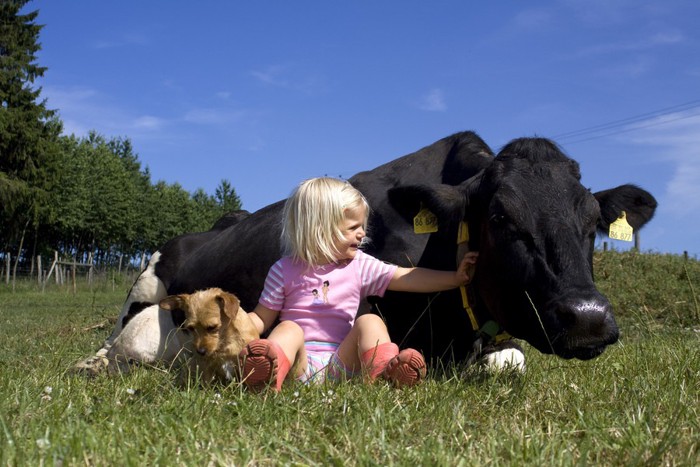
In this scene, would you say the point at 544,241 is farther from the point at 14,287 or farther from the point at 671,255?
the point at 14,287

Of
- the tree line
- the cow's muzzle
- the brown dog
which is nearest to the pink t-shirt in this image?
the brown dog

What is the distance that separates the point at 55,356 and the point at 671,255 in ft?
57.1

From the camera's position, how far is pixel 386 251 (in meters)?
5.32

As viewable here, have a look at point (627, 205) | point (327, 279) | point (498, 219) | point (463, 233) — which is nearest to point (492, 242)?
point (498, 219)

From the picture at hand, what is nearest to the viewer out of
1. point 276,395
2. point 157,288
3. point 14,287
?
point 276,395

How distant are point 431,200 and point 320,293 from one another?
1018 mm

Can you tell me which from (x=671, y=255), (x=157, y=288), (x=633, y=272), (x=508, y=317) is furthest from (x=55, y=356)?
(x=671, y=255)

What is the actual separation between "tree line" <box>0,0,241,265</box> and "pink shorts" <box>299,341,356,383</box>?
3349 centimetres

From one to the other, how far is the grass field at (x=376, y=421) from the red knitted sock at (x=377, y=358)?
0.17m

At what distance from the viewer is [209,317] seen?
150 inches

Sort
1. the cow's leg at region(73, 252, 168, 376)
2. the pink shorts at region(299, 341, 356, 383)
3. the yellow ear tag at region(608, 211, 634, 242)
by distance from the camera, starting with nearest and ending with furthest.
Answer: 1. the pink shorts at region(299, 341, 356, 383)
2. the yellow ear tag at region(608, 211, 634, 242)
3. the cow's leg at region(73, 252, 168, 376)

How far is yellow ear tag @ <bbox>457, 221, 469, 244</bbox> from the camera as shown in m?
4.65

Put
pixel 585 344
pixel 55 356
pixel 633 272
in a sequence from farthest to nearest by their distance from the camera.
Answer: pixel 633 272 → pixel 55 356 → pixel 585 344

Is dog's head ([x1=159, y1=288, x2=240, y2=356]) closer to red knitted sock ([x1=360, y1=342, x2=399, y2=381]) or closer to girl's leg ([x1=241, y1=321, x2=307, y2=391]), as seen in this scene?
girl's leg ([x1=241, y1=321, x2=307, y2=391])
